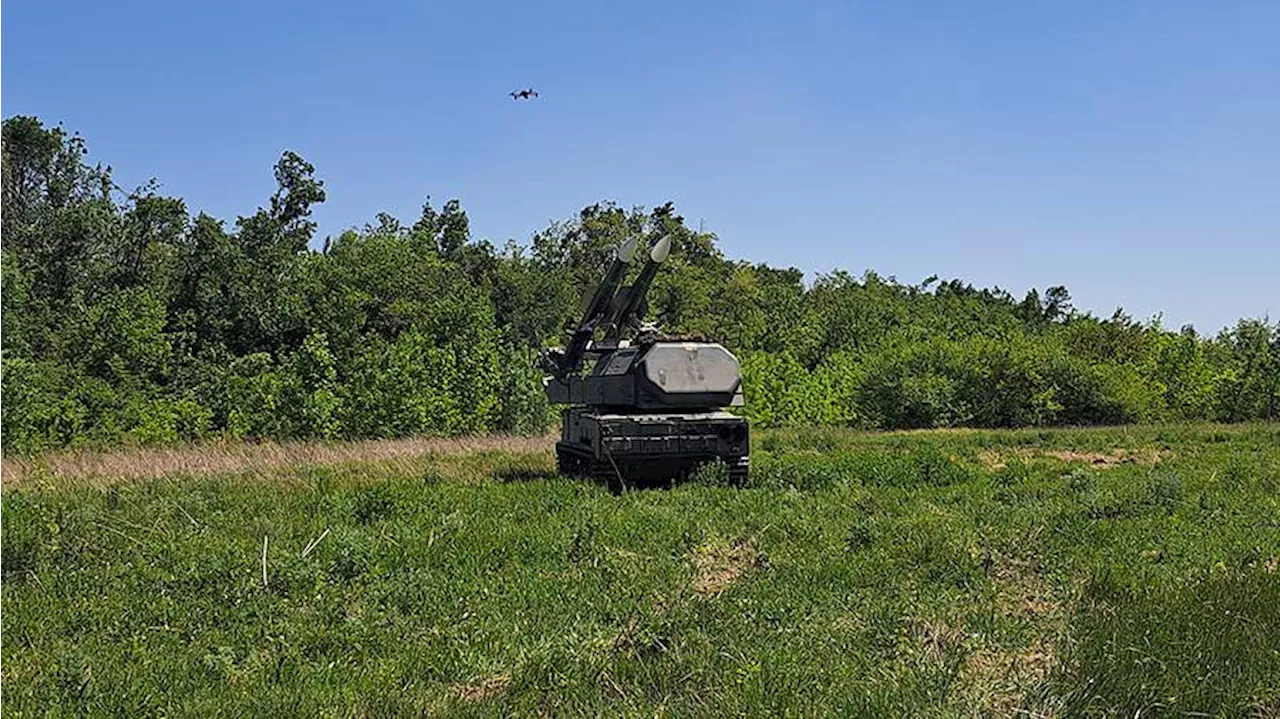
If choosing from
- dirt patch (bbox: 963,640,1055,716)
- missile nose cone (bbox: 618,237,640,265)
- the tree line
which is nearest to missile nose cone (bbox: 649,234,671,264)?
missile nose cone (bbox: 618,237,640,265)

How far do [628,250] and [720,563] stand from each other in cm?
754

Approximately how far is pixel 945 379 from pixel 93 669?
1492 inches

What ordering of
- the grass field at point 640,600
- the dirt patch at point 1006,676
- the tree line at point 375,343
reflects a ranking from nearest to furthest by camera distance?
the dirt patch at point 1006,676, the grass field at point 640,600, the tree line at point 375,343

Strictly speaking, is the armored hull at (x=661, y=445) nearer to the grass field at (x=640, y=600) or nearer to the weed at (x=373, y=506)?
the grass field at (x=640, y=600)

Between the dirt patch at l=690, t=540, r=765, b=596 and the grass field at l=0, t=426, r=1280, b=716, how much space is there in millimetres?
39

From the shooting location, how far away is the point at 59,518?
9.95 meters

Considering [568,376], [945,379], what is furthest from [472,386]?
[945,379]

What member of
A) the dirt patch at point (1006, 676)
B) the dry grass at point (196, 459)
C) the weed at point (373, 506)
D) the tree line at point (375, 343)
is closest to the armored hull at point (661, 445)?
the weed at point (373, 506)

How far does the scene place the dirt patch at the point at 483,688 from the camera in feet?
18.5

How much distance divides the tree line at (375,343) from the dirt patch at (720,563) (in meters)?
→ 20.3

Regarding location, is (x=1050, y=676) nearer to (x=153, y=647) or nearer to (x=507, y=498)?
(x=153, y=647)

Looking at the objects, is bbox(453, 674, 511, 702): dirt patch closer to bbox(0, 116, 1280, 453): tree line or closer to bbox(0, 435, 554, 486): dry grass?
bbox(0, 435, 554, 486): dry grass

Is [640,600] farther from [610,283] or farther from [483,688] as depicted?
[610,283]

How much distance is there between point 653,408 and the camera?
48.9 ft
